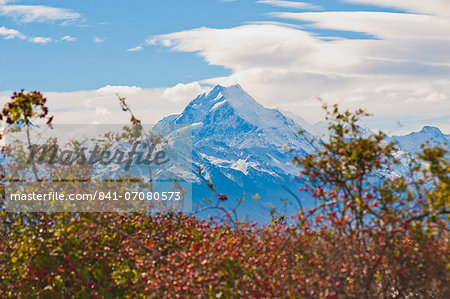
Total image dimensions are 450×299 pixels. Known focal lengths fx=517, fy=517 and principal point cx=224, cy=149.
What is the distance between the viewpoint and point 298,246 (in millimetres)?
9891

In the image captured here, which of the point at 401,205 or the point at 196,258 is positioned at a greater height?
the point at 401,205

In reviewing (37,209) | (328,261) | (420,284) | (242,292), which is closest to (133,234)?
(37,209)

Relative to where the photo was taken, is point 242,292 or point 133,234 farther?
point 133,234

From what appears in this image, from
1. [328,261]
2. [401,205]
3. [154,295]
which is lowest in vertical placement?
[154,295]

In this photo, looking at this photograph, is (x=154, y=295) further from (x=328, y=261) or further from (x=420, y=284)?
(x=420, y=284)

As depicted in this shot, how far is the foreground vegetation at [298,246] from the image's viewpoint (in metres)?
9.01

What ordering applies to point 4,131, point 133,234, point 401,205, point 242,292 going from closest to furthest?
point 242,292
point 401,205
point 133,234
point 4,131

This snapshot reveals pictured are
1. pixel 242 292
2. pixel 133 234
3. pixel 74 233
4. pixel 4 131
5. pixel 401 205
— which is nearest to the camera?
pixel 242 292

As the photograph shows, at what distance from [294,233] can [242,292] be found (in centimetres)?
176

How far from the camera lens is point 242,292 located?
8781 mm

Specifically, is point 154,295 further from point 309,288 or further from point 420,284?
point 420,284

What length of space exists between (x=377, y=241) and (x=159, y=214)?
5369 mm

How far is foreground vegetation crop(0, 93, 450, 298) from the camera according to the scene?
9008 mm

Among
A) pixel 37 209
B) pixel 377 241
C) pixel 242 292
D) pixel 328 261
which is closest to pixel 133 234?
pixel 37 209
